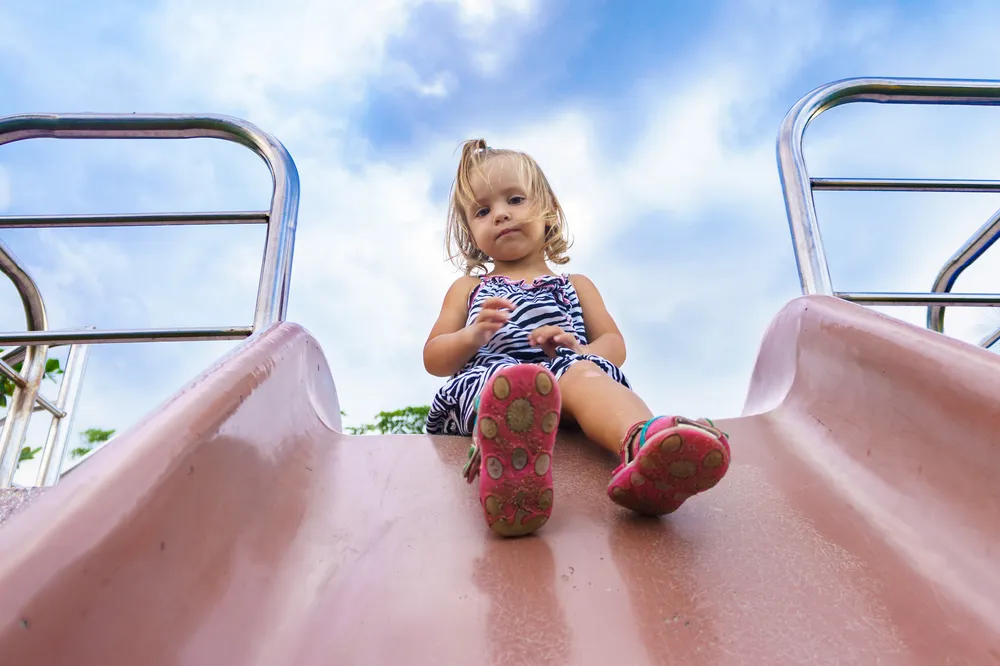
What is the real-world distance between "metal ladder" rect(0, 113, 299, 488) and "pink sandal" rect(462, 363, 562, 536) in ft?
1.59

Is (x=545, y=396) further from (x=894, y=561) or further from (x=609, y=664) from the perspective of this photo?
(x=894, y=561)

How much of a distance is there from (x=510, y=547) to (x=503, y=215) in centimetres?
93

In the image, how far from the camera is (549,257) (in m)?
1.66

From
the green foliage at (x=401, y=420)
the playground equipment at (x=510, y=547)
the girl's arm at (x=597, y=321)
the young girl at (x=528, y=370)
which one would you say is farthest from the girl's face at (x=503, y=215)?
the green foliage at (x=401, y=420)

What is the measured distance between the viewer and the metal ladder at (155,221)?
1108mm

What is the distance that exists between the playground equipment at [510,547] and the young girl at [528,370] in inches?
2.2

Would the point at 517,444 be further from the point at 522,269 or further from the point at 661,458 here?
the point at 522,269

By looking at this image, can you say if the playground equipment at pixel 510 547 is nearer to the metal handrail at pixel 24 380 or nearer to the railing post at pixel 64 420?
the metal handrail at pixel 24 380

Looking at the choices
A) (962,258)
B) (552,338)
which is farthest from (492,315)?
(962,258)

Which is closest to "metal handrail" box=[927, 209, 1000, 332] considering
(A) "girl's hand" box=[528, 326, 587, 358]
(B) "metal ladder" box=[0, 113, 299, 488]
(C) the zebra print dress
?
(C) the zebra print dress

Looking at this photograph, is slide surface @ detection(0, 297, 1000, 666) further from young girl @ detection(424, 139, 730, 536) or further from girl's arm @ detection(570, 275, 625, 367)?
girl's arm @ detection(570, 275, 625, 367)

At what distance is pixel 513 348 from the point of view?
4.11 ft

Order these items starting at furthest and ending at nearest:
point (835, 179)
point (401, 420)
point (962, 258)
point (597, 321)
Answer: point (401, 420), point (962, 258), point (597, 321), point (835, 179)

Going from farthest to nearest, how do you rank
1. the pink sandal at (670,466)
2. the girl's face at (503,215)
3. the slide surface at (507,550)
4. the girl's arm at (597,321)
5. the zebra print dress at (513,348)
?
1. the girl's face at (503,215)
2. the girl's arm at (597,321)
3. the zebra print dress at (513,348)
4. the pink sandal at (670,466)
5. the slide surface at (507,550)
